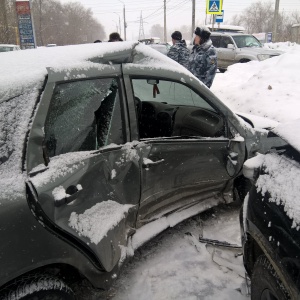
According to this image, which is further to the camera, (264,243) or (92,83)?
(92,83)

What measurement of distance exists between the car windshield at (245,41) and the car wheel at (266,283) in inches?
557

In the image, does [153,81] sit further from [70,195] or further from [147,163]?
[70,195]

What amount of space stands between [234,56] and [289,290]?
1406 cm

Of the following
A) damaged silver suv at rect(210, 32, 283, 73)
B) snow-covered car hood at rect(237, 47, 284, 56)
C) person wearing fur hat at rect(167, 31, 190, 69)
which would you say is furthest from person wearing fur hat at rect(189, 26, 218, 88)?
snow-covered car hood at rect(237, 47, 284, 56)

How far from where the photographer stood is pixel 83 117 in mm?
2068

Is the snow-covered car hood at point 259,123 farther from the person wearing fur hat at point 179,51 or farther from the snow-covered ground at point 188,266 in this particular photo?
the person wearing fur hat at point 179,51

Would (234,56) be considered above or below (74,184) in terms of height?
below

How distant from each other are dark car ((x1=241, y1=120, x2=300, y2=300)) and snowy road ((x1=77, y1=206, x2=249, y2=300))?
17.7 inches

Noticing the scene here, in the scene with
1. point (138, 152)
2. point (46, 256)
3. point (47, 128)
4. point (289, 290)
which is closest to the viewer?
point (289, 290)

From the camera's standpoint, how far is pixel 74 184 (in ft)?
6.01

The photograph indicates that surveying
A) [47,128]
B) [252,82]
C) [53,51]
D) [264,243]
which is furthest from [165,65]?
[252,82]

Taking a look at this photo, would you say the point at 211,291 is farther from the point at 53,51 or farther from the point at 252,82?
the point at 252,82

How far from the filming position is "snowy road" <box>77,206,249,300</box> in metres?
2.37

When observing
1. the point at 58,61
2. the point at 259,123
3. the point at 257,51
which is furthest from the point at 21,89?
the point at 257,51
